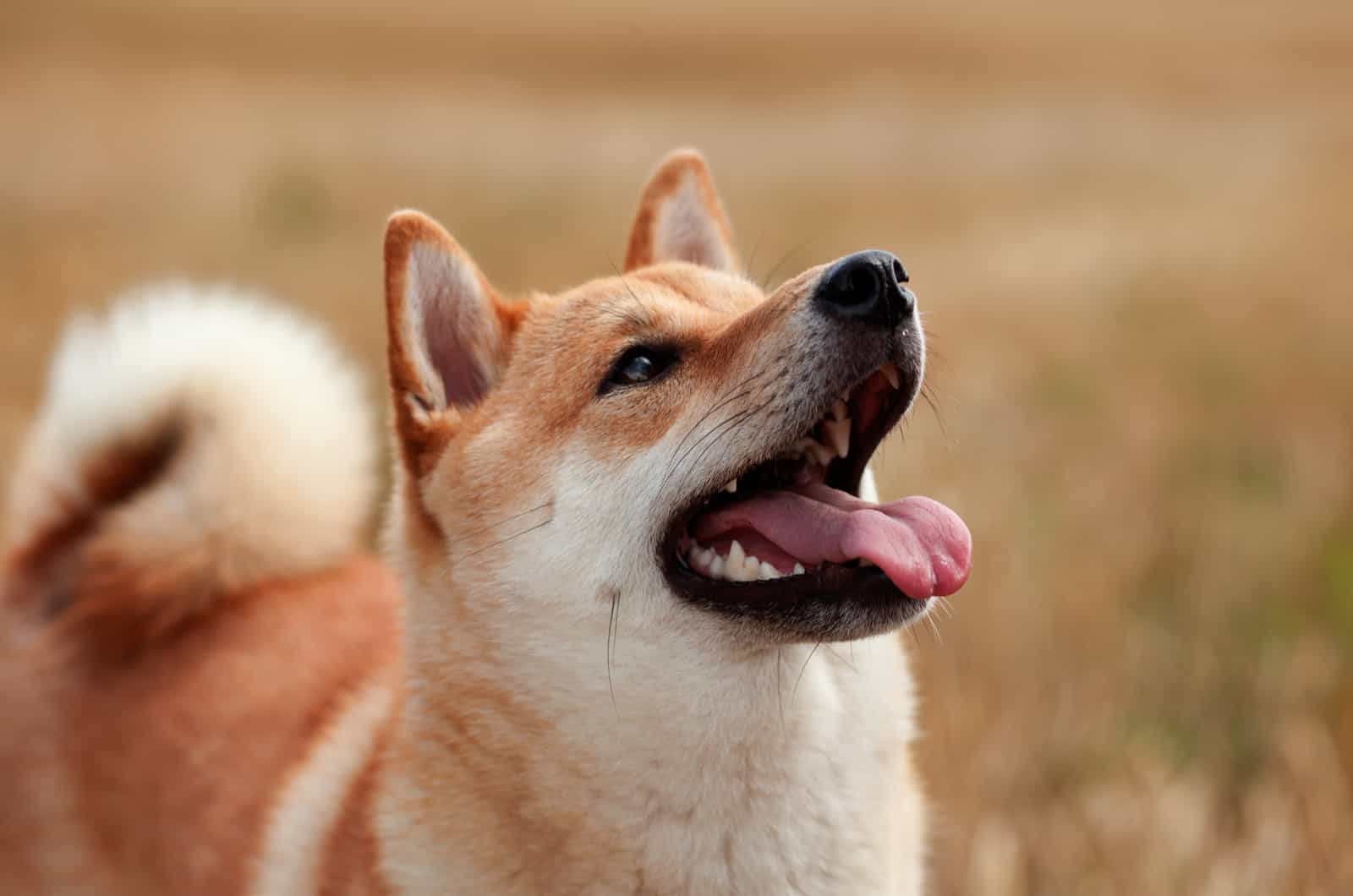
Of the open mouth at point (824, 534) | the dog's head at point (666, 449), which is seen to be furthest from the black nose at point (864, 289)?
the open mouth at point (824, 534)

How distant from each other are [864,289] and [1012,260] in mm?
8552

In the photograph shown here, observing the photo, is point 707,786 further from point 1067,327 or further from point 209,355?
point 1067,327

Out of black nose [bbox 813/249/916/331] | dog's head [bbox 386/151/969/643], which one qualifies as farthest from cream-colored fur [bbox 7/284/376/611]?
black nose [bbox 813/249/916/331]

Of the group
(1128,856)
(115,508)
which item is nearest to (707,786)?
(1128,856)

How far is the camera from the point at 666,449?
7.38 feet

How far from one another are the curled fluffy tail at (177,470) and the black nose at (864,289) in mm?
1938

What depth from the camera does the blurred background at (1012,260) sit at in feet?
12.2

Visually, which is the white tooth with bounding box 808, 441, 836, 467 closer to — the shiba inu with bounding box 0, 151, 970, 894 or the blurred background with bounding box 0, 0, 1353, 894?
the shiba inu with bounding box 0, 151, 970, 894

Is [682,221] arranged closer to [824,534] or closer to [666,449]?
[666,449]

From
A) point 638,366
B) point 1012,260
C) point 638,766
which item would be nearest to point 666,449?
point 638,366

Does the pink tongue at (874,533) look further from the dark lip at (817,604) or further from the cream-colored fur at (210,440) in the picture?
the cream-colored fur at (210,440)

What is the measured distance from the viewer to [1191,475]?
5.53 m

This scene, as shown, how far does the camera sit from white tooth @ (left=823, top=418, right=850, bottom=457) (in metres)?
2.34

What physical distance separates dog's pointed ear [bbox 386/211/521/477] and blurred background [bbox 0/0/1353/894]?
3.75 feet
